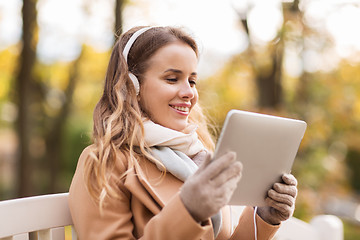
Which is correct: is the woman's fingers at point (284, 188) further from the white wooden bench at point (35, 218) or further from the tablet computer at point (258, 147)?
the white wooden bench at point (35, 218)

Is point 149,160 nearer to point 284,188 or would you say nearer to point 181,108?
point 181,108

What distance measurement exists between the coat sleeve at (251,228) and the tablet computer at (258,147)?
6.3 inches

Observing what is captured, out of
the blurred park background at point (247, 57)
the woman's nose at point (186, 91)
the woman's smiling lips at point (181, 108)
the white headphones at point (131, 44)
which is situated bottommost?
the blurred park background at point (247, 57)

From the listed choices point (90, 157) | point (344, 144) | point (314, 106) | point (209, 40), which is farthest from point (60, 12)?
point (90, 157)

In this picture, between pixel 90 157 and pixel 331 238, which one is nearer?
pixel 90 157

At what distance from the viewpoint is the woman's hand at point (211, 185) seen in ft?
3.69

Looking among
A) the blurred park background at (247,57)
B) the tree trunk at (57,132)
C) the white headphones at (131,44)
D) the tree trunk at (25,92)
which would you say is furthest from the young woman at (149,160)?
the tree trunk at (57,132)

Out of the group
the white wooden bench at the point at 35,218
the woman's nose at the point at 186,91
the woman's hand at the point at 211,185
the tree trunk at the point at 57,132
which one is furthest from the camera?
the tree trunk at the point at 57,132

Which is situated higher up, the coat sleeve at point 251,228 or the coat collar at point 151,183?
the coat collar at point 151,183

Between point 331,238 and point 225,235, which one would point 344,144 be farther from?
point 225,235

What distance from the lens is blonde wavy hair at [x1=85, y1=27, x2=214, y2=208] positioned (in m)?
1.34

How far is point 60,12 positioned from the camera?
529 centimetres

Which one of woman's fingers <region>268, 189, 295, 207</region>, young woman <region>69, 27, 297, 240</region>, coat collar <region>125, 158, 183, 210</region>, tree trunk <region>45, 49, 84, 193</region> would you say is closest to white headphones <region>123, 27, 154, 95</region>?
young woman <region>69, 27, 297, 240</region>

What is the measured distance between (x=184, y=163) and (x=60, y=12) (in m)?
4.36
